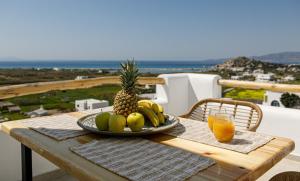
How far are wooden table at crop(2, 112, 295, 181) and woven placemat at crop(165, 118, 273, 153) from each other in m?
0.03

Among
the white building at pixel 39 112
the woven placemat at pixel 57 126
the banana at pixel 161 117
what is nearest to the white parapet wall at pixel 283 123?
the banana at pixel 161 117

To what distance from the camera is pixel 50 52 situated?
17578 millimetres

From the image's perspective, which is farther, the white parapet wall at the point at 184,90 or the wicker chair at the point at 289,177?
the white parapet wall at the point at 184,90

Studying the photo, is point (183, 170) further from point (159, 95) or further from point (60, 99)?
point (159, 95)

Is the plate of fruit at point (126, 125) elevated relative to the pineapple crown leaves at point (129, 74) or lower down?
lower down

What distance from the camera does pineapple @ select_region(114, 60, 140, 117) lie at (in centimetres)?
145

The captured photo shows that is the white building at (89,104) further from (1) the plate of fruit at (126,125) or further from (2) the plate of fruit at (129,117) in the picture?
(1) the plate of fruit at (126,125)

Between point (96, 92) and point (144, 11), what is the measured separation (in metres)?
16.0

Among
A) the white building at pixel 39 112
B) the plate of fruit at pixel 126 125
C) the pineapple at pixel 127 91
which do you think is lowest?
the white building at pixel 39 112

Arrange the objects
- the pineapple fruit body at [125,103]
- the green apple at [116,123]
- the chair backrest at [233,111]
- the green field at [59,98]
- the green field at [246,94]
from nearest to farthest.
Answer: the green apple at [116,123] → the pineapple fruit body at [125,103] → the chair backrest at [233,111] → the green field at [59,98] → the green field at [246,94]

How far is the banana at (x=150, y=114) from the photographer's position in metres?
1.46

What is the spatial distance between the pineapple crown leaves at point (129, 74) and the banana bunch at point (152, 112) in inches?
5.3

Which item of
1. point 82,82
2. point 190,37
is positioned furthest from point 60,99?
point 190,37

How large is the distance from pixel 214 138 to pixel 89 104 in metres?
1.62
